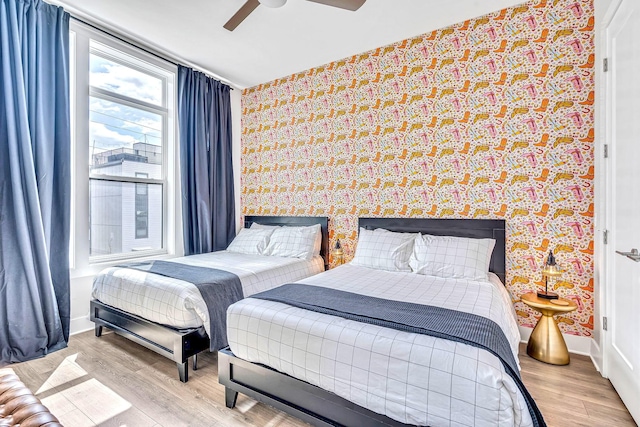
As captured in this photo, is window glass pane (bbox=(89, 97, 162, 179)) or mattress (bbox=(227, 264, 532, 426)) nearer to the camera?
mattress (bbox=(227, 264, 532, 426))

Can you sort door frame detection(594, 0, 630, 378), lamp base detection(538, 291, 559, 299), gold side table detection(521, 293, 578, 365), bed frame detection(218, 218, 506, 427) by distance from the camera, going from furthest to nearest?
1. lamp base detection(538, 291, 559, 299)
2. gold side table detection(521, 293, 578, 365)
3. door frame detection(594, 0, 630, 378)
4. bed frame detection(218, 218, 506, 427)

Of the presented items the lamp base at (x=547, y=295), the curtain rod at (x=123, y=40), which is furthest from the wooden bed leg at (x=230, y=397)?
the curtain rod at (x=123, y=40)

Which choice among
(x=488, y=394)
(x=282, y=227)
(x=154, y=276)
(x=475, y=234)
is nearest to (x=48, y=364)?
(x=154, y=276)

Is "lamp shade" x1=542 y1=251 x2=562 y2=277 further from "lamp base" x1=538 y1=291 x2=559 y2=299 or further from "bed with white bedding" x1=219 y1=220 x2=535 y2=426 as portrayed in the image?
"bed with white bedding" x1=219 y1=220 x2=535 y2=426

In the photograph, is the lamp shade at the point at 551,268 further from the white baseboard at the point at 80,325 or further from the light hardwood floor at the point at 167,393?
the white baseboard at the point at 80,325

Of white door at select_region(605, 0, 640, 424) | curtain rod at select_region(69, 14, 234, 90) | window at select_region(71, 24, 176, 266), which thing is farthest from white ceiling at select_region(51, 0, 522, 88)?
white door at select_region(605, 0, 640, 424)

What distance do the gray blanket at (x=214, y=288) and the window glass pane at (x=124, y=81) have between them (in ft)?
6.25

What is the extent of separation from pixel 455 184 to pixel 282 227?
2.00 metres

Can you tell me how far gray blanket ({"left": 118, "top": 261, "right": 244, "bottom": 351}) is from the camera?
87.6 inches

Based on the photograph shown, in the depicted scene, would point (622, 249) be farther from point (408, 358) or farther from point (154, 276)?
point (154, 276)

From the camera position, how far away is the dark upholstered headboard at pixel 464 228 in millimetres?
2709

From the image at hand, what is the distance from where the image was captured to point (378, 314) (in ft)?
5.23

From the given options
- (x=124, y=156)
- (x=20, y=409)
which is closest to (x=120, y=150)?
(x=124, y=156)

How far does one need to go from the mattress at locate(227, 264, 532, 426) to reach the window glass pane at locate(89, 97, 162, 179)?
2.46 meters
